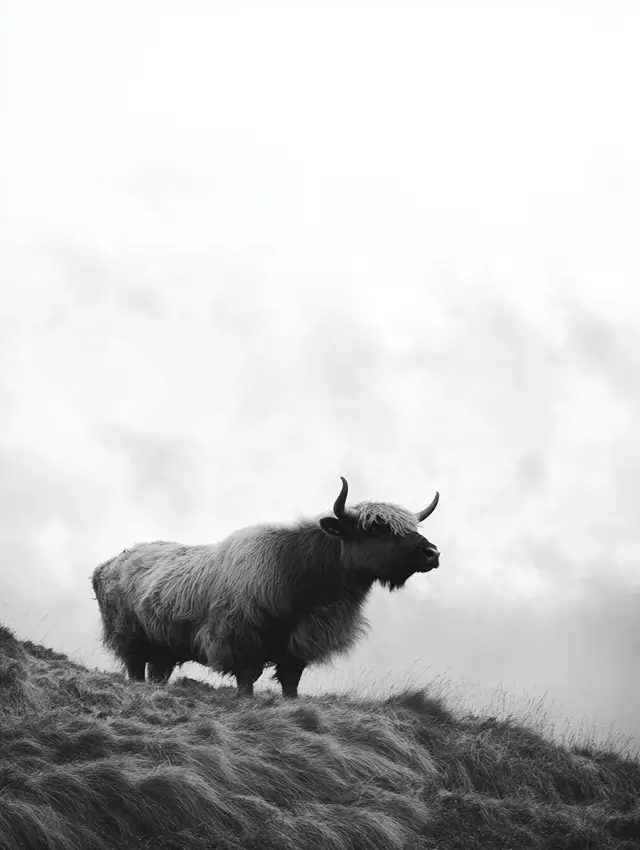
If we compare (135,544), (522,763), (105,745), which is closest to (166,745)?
(105,745)

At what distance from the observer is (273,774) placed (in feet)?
27.5

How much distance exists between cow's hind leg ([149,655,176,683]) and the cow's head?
4.07m

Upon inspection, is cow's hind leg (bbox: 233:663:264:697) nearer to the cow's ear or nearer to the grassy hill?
the grassy hill

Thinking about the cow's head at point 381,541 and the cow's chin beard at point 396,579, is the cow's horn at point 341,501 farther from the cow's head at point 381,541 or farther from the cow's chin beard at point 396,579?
the cow's chin beard at point 396,579

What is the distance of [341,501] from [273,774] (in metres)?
4.25

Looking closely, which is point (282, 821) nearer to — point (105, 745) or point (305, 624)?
point (105, 745)

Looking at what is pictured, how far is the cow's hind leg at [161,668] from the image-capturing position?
47.0 ft

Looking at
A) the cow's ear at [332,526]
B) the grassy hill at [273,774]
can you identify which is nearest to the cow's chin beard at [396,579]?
the cow's ear at [332,526]

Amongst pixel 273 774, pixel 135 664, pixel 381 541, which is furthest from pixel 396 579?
pixel 135 664

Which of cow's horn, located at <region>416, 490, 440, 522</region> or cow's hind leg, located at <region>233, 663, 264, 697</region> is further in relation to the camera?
cow's horn, located at <region>416, 490, 440, 522</region>

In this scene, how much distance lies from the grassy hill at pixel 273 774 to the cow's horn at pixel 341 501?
8.32 ft

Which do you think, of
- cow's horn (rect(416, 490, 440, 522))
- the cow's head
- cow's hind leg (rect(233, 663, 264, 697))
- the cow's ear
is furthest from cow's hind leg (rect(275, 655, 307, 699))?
cow's horn (rect(416, 490, 440, 522))

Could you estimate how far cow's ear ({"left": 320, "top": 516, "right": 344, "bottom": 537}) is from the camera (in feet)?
39.6

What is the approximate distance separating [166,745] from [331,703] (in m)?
3.95
